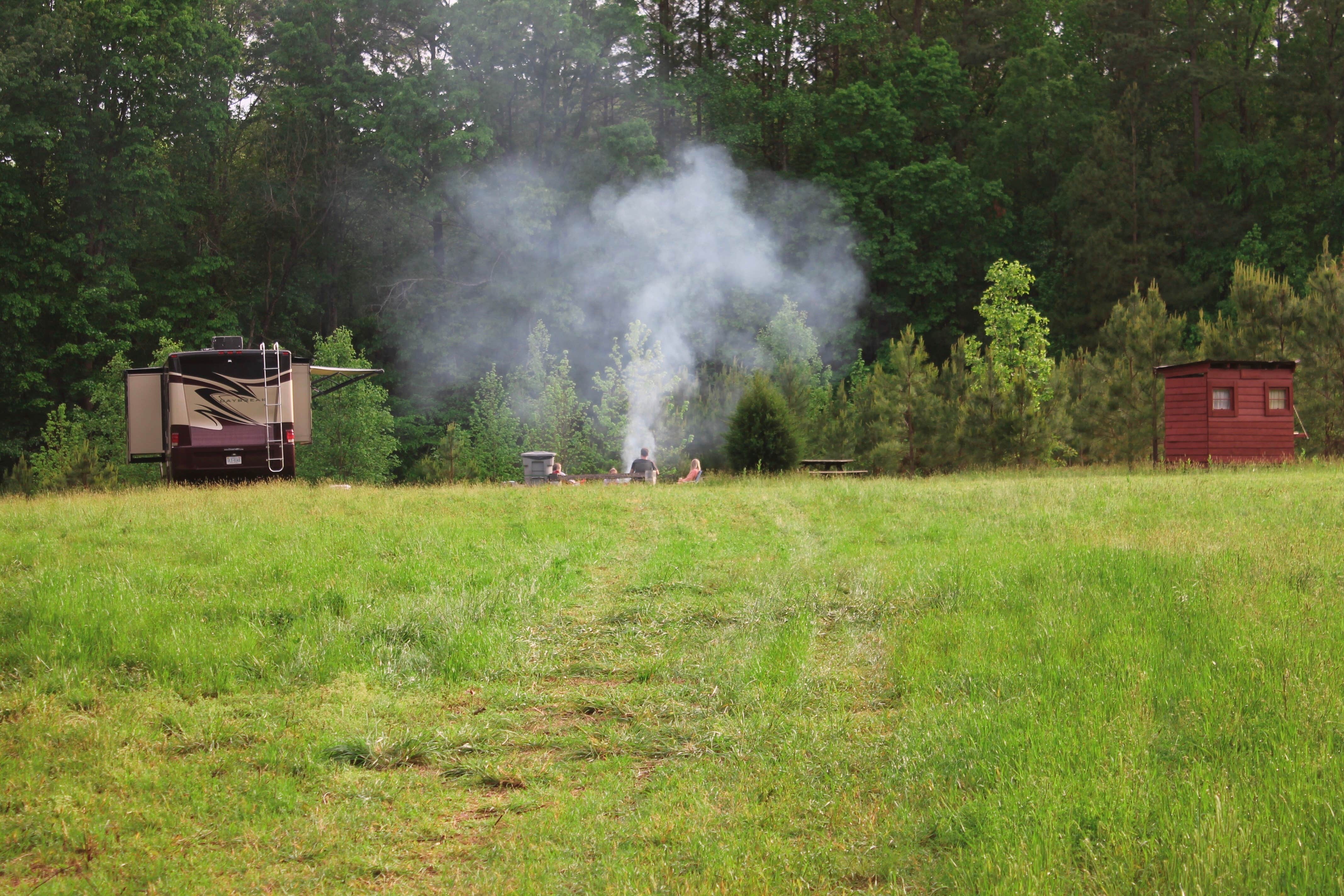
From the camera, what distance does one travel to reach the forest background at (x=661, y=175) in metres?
34.7

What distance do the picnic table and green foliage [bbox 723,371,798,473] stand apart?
0.55 m

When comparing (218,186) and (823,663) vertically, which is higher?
(218,186)

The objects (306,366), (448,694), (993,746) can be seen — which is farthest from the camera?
(306,366)

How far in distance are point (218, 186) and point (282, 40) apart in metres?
6.51

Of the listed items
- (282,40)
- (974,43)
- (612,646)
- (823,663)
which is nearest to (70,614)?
(612,646)

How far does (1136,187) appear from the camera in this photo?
48812 mm

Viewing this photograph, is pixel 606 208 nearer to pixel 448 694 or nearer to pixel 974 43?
pixel 974 43

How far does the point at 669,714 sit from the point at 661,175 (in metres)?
43.2

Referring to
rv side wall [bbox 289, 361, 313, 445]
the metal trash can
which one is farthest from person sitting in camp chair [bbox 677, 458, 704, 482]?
rv side wall [bbox 289, 361, 313, 445]

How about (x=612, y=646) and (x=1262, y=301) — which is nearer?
(x=612, y=646)

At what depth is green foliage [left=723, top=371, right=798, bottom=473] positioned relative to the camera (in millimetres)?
26891

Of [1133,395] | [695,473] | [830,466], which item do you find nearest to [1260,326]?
[1133,395]

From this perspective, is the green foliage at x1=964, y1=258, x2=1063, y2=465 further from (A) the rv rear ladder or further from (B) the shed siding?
(A) the rv rear ladder

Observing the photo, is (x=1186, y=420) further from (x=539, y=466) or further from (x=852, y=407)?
(x=539, y=466)
